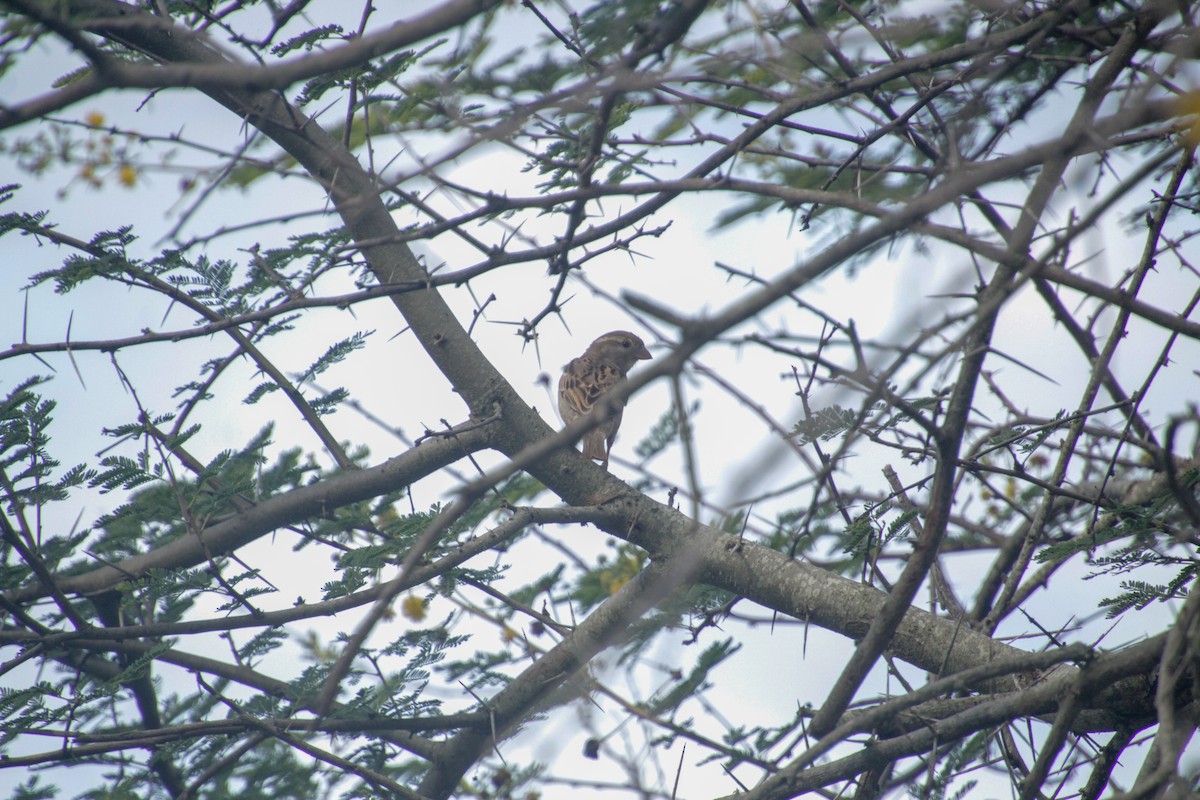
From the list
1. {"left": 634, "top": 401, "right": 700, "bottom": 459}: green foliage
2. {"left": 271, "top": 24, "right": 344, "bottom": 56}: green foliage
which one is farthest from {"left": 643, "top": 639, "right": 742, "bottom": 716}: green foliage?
{"left": 271, "top": 24, "right": 344, "bottom": 56}: green foliage

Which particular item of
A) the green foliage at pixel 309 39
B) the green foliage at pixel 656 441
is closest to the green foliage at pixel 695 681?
the green foliage at pixel 656 441

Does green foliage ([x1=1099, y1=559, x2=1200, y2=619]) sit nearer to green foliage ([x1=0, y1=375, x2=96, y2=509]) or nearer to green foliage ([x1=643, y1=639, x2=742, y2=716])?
green foliage ([x1=643, y1=639, x2=742, y2=716])

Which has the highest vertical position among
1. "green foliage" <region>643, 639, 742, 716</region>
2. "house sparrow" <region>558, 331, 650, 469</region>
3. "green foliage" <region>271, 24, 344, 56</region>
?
"house sparrow" <region>558, 331, 650, 469</region>

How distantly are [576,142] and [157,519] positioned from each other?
2.80m

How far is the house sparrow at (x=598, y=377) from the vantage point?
23.2ft

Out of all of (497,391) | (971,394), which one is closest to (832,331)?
(971,394)

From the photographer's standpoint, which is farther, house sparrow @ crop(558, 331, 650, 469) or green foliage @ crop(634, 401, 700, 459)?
house sparrow @ crop(558, 331, 650, 469)

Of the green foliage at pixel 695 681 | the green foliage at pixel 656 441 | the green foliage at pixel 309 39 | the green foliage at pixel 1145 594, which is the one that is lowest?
the green foliage at pixel 1145 594

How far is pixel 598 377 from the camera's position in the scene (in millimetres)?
8609

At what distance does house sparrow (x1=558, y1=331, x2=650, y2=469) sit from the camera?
7.07 metres

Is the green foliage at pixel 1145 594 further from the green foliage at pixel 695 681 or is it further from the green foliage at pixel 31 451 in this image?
the green foliage at pixel 31 451

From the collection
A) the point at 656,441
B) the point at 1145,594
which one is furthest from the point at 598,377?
the point at 1145,594

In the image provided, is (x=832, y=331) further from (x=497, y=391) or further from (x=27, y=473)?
(x=27, y=473)

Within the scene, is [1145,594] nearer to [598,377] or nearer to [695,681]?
[695,681]
